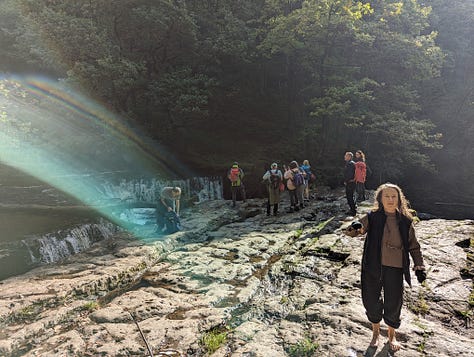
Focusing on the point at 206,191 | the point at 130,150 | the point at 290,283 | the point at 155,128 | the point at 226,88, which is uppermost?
the point at 226,88

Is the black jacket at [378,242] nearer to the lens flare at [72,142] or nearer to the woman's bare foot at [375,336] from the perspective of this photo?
the woman's bare foot at [375,336]

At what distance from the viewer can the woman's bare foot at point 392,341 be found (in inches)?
154

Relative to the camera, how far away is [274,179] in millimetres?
12016

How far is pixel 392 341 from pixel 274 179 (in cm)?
832

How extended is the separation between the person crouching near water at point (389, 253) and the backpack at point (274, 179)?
8.09 meters

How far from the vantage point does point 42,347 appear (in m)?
4.59

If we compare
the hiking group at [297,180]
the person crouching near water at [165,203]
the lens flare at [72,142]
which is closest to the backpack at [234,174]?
the hiking group at [297,180]

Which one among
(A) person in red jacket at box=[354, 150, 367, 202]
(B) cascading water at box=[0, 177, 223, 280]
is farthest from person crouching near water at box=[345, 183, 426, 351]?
(B) cascading water at box=[0, 177, 223, 280]

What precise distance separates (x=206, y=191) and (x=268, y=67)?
16.0 m

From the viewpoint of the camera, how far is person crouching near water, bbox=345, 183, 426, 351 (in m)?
3.72

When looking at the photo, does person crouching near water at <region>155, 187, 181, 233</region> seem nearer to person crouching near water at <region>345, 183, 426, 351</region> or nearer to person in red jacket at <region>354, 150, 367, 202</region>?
person in red jacket at <region>354, 150, 367, 202</region>

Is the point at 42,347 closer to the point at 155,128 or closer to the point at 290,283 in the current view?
the point at 290,283

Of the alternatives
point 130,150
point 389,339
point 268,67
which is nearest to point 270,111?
point 268,67

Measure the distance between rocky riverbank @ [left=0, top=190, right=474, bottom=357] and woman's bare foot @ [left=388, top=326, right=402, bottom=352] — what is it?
0.06 meters
